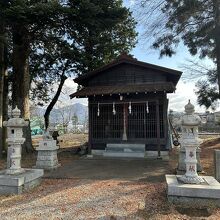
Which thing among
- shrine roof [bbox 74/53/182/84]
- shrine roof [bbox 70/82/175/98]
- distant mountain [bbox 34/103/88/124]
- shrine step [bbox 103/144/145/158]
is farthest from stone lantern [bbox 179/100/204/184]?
distant mountain [bbox 34/103/88/124]

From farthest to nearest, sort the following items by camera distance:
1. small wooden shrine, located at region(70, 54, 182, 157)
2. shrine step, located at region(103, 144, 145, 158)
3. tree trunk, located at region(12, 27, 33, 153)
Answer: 1. tree trunk, located at region(12, 27, 33, 153)
2. small wooden shrine, located at region(70, 54, 182, 157)
3. shrine step, located at region(103, 144, 145, 158)

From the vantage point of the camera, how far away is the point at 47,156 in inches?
432

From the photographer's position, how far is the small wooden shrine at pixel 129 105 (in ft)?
45.5

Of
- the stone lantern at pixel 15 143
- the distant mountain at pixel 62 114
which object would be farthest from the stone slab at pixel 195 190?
the distant mountain at pixel 62 114

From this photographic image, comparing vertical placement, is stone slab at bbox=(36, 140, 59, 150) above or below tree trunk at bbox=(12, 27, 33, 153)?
below

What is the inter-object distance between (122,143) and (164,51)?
19.4 ft

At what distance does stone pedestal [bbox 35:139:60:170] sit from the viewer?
10812 mm

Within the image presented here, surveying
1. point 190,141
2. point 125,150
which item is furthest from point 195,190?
point 125,150

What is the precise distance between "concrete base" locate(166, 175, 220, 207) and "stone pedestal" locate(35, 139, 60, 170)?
587 cm

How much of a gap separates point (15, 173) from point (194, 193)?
4.89 m

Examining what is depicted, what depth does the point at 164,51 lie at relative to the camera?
51.2 ft

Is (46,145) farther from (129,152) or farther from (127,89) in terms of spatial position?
(127,89)

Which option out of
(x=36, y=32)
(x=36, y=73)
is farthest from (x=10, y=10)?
(x=36, y=73)

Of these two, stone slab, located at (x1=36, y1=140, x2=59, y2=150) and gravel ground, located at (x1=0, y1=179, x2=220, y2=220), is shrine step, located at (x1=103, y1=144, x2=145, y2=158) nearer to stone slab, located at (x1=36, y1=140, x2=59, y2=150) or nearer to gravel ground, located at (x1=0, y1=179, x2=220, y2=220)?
stone slab, located at (x1=36, y1=140, x2=59, y2=150)
